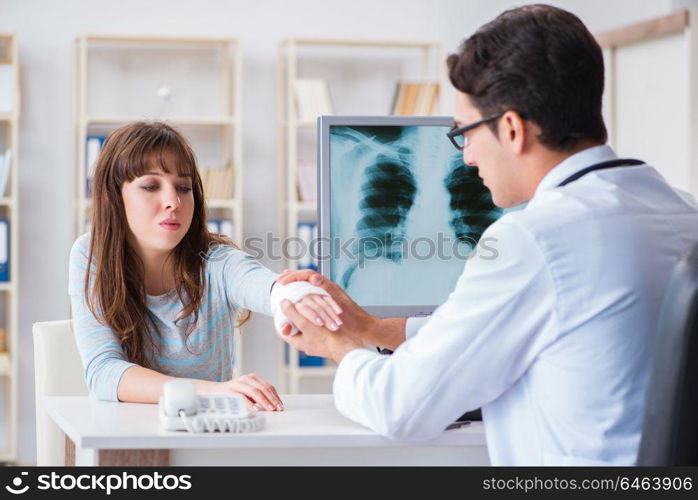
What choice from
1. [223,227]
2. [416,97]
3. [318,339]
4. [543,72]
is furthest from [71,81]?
[543,72]

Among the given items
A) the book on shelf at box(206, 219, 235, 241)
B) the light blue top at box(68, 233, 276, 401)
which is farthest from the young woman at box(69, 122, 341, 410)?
the book on shelf at box(206, 219, 235, 241)

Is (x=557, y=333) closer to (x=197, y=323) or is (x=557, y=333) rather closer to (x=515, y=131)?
(x=515, y=131)

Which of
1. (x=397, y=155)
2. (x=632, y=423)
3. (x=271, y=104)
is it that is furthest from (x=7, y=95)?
(x=632, y=423)

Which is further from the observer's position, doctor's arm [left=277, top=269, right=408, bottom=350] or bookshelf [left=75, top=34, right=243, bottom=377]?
bookshelf [left=75, top=34, right=243, bottom=377]

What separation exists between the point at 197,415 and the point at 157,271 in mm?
744

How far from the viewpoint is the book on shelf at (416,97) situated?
4.24 m

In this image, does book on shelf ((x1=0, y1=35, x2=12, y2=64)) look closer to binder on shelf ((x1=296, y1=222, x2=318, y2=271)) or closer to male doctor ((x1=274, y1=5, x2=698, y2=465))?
binder on shelf ((x1=296, y1=222, x2=318, y2=271))

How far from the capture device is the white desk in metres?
1.24

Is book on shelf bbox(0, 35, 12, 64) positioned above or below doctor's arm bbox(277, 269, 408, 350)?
above

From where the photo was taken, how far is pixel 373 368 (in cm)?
125

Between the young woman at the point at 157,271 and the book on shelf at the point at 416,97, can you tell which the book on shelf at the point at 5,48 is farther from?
the young woman at the point at 157,271

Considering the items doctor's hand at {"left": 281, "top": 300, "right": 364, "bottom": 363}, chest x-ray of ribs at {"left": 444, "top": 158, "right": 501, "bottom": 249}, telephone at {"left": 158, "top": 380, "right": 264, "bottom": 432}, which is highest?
chest x-ray of ribs at {"left": 444, "top": 158, "right": 501, "bottom": 249}

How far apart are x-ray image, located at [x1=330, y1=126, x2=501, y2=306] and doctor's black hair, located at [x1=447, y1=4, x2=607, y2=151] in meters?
0.50

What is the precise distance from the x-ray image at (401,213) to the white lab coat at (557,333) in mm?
601
